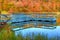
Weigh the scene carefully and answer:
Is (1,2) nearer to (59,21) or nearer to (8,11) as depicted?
(8,11)

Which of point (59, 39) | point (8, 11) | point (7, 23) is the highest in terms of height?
point (8, 11)

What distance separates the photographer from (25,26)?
82.0 inches

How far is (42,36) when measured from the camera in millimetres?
2068

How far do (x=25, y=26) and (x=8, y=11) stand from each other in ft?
0.86

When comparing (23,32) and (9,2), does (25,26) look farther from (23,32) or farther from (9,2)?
(9,2)

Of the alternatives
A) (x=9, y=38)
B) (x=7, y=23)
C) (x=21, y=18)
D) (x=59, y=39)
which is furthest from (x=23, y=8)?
(x=59, y=39)

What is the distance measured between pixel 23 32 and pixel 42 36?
0.22 metres

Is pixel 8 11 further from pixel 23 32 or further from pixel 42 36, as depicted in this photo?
pixel 42 36

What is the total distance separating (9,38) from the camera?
205 cm

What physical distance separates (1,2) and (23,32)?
440 mm

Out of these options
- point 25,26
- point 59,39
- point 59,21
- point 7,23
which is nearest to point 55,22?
point 59,21

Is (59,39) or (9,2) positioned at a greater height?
(9,2)

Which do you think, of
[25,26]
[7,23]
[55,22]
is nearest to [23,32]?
[25,26]

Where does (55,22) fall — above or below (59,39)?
above
